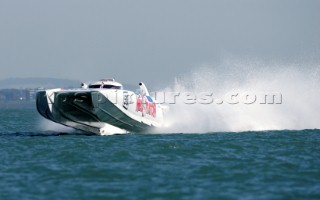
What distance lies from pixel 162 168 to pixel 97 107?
816 cm

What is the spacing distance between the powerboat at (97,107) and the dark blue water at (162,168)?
1.67m

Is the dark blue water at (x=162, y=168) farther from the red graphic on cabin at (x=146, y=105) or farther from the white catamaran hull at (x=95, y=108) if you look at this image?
the red graphic on cabin at (x=146, y=105)

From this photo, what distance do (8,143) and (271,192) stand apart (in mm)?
11409

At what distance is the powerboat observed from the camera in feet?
72.9

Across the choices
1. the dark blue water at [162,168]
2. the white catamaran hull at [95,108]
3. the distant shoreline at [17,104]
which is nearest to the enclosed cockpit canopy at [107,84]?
the white catamaran hull at [95,108]

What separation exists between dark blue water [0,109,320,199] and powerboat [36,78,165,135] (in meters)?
1.67

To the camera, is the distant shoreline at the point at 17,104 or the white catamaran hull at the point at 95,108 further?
the distant shoreline at the point at 17,104

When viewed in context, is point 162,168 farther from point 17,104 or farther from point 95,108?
point 17,104

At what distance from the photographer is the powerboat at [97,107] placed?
875 inches

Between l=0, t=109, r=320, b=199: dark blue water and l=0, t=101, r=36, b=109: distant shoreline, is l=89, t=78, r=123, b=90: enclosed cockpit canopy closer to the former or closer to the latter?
l=0, t=109, r=320, b=199: dark blue water

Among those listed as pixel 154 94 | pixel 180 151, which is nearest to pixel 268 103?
pixel 154 94

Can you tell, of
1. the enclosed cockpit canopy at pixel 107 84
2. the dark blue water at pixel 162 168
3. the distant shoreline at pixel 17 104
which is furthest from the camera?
the distant shoreline at pixel 17 104

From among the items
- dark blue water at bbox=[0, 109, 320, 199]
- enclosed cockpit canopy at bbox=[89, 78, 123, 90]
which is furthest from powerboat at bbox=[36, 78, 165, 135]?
dark blue water at bbox=[0, 109, 320, 199]

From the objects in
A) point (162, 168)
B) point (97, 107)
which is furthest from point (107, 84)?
point (162, 168)
